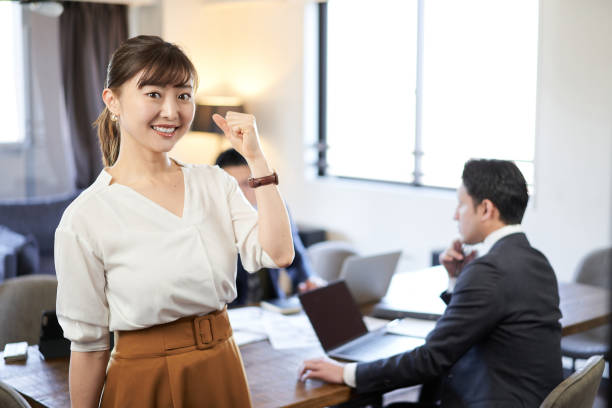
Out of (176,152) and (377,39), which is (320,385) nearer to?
(377,39)

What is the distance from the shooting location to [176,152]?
6.33m

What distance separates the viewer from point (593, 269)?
3725 millimetres

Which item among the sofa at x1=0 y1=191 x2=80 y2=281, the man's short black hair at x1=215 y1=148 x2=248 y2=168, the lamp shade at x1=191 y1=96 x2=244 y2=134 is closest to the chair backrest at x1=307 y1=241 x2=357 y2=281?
the man's short black hair at x1=215 y1=148 x2=248 y2=168

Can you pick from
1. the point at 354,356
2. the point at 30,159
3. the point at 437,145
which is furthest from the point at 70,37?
the point at 354,356

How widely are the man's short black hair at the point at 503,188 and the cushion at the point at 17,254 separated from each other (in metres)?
3.75

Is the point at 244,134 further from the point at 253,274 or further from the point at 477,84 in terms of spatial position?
the point at 477,84

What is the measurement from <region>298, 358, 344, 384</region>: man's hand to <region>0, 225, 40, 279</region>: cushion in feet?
11.2

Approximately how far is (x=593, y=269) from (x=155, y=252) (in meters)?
2.76

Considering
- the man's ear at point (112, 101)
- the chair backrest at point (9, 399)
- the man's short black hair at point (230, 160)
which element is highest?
the man's ear at point (112, 101)

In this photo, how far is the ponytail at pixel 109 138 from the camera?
5.89 ft

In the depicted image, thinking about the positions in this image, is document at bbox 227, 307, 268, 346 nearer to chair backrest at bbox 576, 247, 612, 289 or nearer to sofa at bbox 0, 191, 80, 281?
chair backrest at bbox 576, 247, 612, 289

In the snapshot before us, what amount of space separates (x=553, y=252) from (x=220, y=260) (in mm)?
3094

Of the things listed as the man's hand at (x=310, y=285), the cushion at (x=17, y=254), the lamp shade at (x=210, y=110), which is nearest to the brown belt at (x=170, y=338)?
the man's hand at (x=310, y=285)

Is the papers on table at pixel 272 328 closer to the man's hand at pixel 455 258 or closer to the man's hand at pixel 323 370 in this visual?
the man's hand at pixel 323 370
